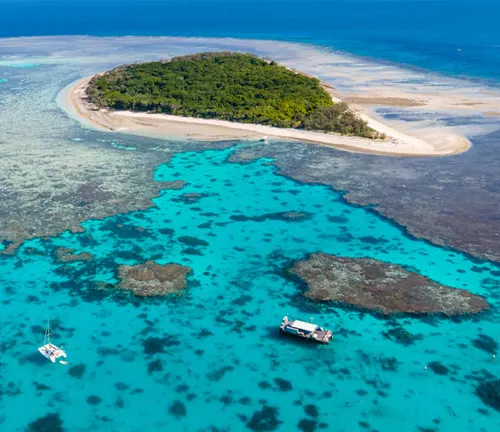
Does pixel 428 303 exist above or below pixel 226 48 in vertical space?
below

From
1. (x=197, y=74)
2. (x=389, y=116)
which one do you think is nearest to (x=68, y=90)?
(x=197, y=74)

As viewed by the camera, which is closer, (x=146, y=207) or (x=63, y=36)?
(x=146, y=207)

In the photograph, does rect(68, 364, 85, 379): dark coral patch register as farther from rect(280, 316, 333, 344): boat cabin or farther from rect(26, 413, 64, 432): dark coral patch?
rect(280, 316, 333, 344): boat cabin

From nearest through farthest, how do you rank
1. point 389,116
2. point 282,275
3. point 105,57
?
point 282,275 < point 389,116 < point 105,57

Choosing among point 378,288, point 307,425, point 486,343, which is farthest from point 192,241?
point 486,343

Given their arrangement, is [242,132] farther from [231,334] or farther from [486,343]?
[486,343]

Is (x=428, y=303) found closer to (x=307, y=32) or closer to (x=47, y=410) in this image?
(x=47, y=410)

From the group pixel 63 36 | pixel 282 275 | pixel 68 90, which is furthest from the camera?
pixel 63 36
